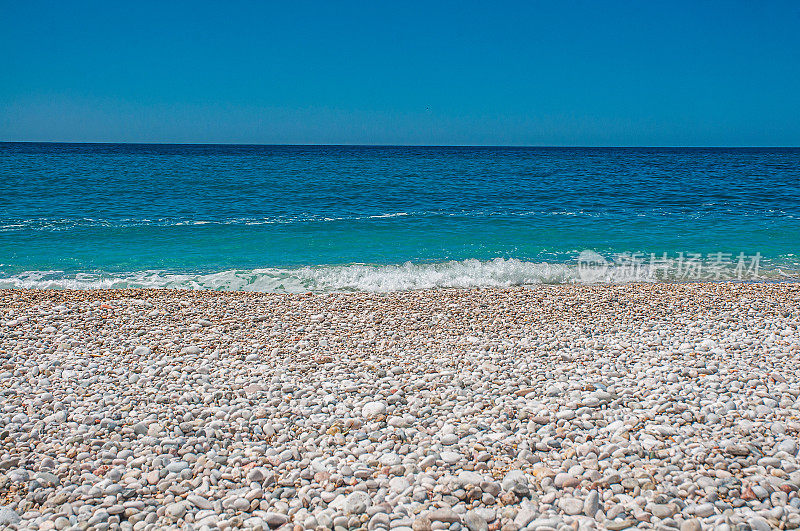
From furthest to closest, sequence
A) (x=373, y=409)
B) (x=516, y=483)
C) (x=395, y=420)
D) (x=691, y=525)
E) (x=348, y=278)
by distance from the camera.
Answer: (x=348, y=278) < (x=373, y=409) < (x=395, y=420) < (x=516, y=483) < (x=691, y=525)

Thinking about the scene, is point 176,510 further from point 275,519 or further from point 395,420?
point 395,420

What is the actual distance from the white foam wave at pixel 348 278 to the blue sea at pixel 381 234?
5cm

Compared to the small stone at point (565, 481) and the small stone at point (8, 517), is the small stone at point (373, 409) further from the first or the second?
the small stone at point (8, 517)

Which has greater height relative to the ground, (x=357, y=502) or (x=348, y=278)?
(x=357, y=502)

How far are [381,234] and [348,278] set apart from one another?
4.86 m

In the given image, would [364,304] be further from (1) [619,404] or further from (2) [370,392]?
(1) [619,404]

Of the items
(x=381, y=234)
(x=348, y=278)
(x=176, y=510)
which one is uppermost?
(x=381, y=234)

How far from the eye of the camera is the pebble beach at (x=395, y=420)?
11.0 ft

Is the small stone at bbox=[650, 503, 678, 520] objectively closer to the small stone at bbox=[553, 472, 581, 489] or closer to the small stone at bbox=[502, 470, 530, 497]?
the small stone at bbox=[553, 472, 581, 489]

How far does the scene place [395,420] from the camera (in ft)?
14.5

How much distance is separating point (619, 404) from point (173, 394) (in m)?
3.91

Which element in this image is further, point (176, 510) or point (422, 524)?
point (176, 510)

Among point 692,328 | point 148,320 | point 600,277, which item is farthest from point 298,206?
point 692,328

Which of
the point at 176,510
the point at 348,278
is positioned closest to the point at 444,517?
the point at 176,510
